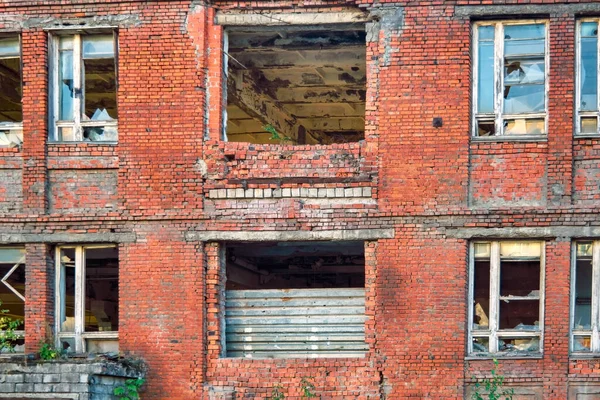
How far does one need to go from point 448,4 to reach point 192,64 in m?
4.13

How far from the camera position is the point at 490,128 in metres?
15.8

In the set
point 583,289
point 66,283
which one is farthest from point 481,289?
point 66,283

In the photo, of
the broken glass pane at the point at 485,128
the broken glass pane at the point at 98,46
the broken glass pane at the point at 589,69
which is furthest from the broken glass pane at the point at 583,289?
the broken glass pane at the point at 98,46

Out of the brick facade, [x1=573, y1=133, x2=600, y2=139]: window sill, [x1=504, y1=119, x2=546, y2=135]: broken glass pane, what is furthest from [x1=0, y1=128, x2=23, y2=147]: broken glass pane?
[x1=573, y1=133, x2=600, y2=139]: window sill

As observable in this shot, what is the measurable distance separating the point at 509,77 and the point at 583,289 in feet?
11.4

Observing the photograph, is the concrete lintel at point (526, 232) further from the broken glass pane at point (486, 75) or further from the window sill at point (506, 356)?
the broken glass pane at point (486, 75)

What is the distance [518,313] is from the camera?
613 inches

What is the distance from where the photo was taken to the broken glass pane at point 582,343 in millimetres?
15242

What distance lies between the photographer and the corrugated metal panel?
15.8 metres

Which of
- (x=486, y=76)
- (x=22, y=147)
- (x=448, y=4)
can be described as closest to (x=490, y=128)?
(x=486, y=76)

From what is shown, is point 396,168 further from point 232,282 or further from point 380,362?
point 232,282

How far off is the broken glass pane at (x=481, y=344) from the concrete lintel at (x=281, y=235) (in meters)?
2.18

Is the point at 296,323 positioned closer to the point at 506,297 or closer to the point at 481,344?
the point at 481,344

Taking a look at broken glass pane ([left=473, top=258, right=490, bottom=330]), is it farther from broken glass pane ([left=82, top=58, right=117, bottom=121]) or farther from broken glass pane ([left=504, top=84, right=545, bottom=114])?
broken glass pane ([left=82, top=58, right=117, bottom=121])
